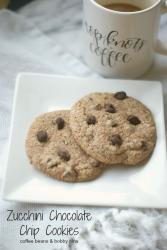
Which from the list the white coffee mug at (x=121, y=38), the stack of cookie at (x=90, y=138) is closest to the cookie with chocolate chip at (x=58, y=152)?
the stack of cookie at (x=90, y=138)

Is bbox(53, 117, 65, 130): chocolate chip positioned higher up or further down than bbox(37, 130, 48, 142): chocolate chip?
higher up

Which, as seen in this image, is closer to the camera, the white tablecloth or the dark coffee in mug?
the white tablecloth

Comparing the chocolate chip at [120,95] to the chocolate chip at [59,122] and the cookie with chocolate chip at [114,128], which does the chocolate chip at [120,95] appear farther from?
the chocolate chip at [59,122]

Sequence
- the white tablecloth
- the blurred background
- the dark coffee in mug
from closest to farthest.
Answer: the white tablecloth → the dark coffee in mug → the blurred background

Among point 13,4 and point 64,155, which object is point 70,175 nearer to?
point 64,155

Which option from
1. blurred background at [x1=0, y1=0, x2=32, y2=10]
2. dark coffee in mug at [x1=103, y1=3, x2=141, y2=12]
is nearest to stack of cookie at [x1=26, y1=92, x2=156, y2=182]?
dark coffee in mug at [x1=103, y1=3, x2=141, y2=12]

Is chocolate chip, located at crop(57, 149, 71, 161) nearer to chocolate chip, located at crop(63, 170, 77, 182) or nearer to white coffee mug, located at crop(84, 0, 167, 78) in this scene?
chocolate chip, located at crop(63, 170, 77, 182)
